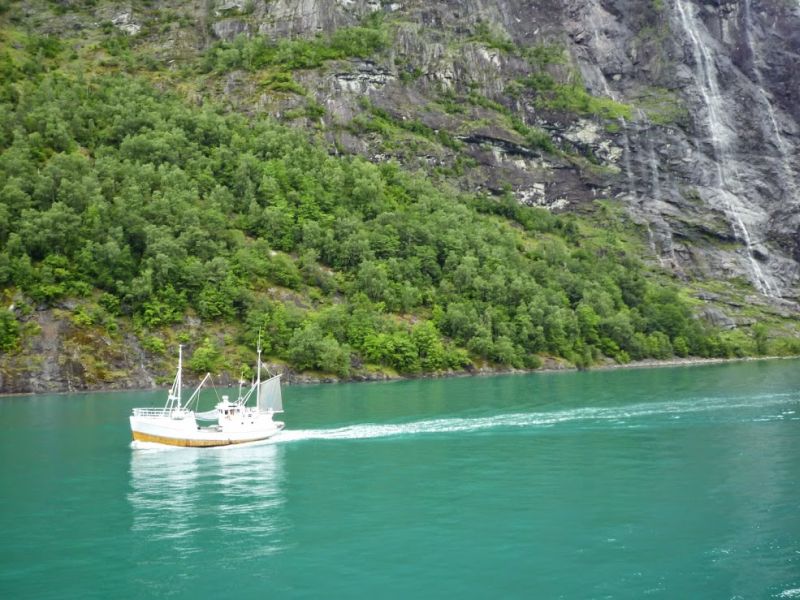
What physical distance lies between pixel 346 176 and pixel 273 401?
374 ft

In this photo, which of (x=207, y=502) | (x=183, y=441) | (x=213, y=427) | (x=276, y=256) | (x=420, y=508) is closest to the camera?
(x=420, y=508)

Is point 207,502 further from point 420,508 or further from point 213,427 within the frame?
point 213,427

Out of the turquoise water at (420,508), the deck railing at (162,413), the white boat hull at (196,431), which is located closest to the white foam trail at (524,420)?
the turquoise water at (420,508)

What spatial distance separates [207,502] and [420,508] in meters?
12.1

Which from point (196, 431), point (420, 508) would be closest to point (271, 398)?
point (196, 431)

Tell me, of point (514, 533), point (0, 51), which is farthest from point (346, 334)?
point (0, 51)

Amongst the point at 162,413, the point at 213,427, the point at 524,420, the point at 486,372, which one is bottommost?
the point at 524,420

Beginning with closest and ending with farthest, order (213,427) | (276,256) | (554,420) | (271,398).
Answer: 1. (213,427)
2. (271,398)
3. (554,420)
4. (276,256)

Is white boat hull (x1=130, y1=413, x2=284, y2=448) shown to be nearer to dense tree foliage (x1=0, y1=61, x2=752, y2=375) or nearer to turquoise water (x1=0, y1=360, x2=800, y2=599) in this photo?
turquoise water (x1=0, y1=360, x2=800, y2=599)

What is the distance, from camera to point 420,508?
40562mm

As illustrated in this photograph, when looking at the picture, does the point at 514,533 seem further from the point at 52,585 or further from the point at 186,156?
the point at 186,156

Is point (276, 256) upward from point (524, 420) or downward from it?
upward

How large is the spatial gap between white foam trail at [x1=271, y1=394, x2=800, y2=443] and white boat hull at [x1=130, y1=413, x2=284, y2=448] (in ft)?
5.62

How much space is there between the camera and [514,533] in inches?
1393
